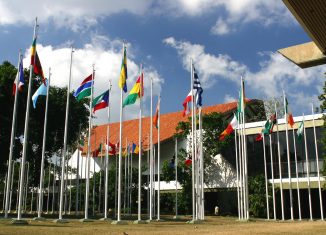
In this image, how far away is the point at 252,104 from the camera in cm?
5134

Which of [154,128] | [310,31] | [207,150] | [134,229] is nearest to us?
[310,31]

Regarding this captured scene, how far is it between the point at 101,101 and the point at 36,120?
486 inches

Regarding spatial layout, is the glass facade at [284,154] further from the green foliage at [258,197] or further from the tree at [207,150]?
the tree at [207,150]

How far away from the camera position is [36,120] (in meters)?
36.5

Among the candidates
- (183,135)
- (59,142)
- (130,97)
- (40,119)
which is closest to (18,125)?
(40,119)

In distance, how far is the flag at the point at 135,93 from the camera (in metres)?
25.7

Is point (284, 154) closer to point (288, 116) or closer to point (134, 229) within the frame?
point (288, 116)

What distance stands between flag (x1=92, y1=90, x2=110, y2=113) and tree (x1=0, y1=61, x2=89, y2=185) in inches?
397

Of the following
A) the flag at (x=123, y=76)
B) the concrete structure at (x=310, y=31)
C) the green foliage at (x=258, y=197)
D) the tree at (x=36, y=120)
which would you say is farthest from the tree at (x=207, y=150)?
the concrete structure at (x=310, y=31)

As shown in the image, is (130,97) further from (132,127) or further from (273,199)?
(132,127)

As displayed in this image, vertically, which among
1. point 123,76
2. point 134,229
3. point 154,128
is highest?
point 154,128

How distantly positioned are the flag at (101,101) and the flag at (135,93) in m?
1.35

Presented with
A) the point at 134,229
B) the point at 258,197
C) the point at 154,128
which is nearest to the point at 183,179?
the point at 258,197

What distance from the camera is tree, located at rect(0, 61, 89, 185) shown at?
3397cm
